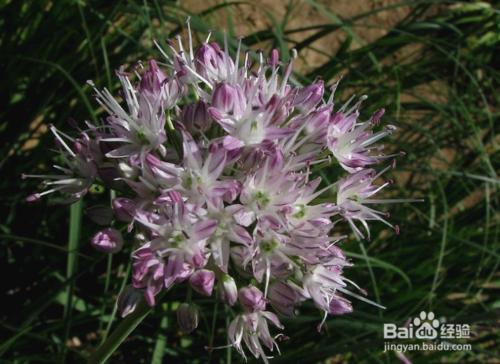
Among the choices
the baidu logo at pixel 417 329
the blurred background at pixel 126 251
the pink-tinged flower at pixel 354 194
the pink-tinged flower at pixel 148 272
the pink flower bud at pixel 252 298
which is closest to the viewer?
the pink-tinged flower at pixel 148 272

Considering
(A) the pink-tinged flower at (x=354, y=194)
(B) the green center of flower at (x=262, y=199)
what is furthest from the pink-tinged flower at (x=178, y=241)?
(A) the pink-tinged flower at (x=354, y=194)

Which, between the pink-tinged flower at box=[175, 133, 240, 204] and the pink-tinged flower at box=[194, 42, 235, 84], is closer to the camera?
the pink-tinged flower at box=[175, 133, 240, 204]

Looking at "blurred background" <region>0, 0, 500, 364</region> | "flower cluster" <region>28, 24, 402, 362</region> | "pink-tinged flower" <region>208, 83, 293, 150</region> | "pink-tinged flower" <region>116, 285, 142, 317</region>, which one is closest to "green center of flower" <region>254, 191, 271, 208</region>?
"flower cluster" <region>28, 24, 402, 362</region>

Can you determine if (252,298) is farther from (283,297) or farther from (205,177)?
(205,177)

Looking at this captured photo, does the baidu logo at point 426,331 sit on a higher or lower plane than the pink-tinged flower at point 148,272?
higher

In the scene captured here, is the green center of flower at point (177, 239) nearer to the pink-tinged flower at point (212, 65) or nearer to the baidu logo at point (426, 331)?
the pink-tinged flower at point (212, 65)

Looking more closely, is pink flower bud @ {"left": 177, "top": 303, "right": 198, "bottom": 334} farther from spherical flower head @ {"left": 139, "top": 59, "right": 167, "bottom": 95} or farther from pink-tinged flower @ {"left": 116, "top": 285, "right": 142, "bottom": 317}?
spherical flower head @ {"left": 139, "top": 59, "right": 167, "bottom": 95}

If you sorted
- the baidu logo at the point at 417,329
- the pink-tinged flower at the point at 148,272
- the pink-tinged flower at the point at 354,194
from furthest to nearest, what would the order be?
1. the baidu logo at the point at 417,329
2. the pink-tinged flower at the point at 354,194
3. the pink-tinged flower at the point at 148,272
